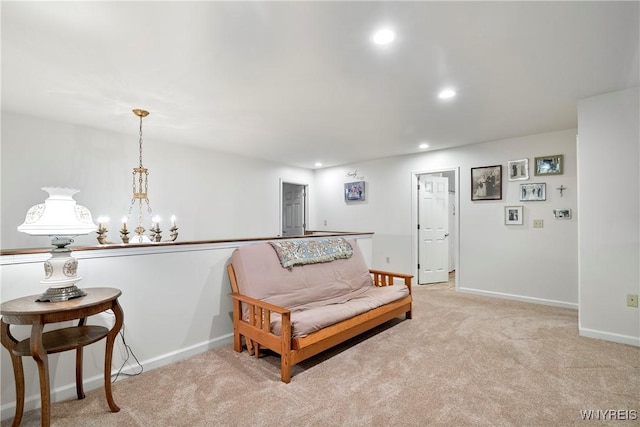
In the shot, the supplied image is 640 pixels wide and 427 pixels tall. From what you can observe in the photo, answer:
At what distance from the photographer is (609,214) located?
285 cm

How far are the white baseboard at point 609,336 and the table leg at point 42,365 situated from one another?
4.20 m

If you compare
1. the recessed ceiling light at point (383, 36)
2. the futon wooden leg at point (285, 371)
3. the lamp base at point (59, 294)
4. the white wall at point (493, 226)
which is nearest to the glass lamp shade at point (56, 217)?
the lamp base at point (59, 294)

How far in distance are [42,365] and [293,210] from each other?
579 cm

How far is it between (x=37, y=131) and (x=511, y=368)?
531 cm

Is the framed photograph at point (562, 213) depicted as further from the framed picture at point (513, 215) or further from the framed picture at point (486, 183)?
the framed picture at point (486, 183)

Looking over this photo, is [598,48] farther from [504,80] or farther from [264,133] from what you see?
[264,133]

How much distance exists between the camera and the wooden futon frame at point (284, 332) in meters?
2.21

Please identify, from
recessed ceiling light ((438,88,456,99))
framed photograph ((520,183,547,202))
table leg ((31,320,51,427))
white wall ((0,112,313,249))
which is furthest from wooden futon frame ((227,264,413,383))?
framed photograph ((520,183,547,202))

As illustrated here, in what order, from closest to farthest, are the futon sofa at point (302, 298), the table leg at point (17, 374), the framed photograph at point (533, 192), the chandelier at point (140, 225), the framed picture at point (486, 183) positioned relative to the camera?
the table leg at point (17, 374), the futon sofa at point (302, 298), the chandelier at point (140, 225), the framed photograph at point (533, 192), the framed picture at point (486, 183)

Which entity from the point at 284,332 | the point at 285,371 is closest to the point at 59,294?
the point at 284,332

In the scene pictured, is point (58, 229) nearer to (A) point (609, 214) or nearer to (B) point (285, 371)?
(B) point (285, 371)

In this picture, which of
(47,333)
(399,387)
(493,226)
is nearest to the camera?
(47,333)

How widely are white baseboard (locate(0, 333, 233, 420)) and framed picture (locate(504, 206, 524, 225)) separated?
4.00 meters

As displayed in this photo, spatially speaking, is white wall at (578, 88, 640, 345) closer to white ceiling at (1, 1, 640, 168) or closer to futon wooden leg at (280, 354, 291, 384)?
white ceiling at (1, 1, 640, 168)
